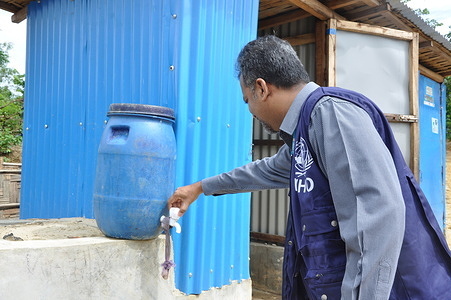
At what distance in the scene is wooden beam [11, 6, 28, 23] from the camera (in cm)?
436

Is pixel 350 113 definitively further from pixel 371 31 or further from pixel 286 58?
pixel 371 31

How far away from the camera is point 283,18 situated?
15.7 feet

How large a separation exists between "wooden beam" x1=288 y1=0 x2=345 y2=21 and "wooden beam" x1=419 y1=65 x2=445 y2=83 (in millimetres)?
2712

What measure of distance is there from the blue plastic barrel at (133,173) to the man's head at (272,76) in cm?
90

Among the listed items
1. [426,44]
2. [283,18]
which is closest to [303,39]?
[283,18]

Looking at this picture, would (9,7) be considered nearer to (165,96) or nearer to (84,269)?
(165,96)

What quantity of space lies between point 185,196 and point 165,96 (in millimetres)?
802

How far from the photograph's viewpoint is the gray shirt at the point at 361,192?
43.7 inches

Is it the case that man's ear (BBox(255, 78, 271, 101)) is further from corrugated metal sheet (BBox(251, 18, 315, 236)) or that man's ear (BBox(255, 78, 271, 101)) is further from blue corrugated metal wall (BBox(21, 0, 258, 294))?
corrugated metal sheet (BBox(251, 18, 315, 236))

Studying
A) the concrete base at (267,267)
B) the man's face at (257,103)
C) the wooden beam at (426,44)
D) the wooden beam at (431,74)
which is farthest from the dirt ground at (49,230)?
the wooden beam at (431,74)

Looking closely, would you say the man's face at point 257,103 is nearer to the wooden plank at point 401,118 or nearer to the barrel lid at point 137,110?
the barrel lid at point 137,110

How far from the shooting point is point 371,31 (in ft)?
14.3

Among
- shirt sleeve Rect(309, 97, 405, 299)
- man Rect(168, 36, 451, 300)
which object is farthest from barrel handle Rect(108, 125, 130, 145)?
shirt sleeve Rect(309, 97, 405, 299)

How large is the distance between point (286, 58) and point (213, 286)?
199 cm
